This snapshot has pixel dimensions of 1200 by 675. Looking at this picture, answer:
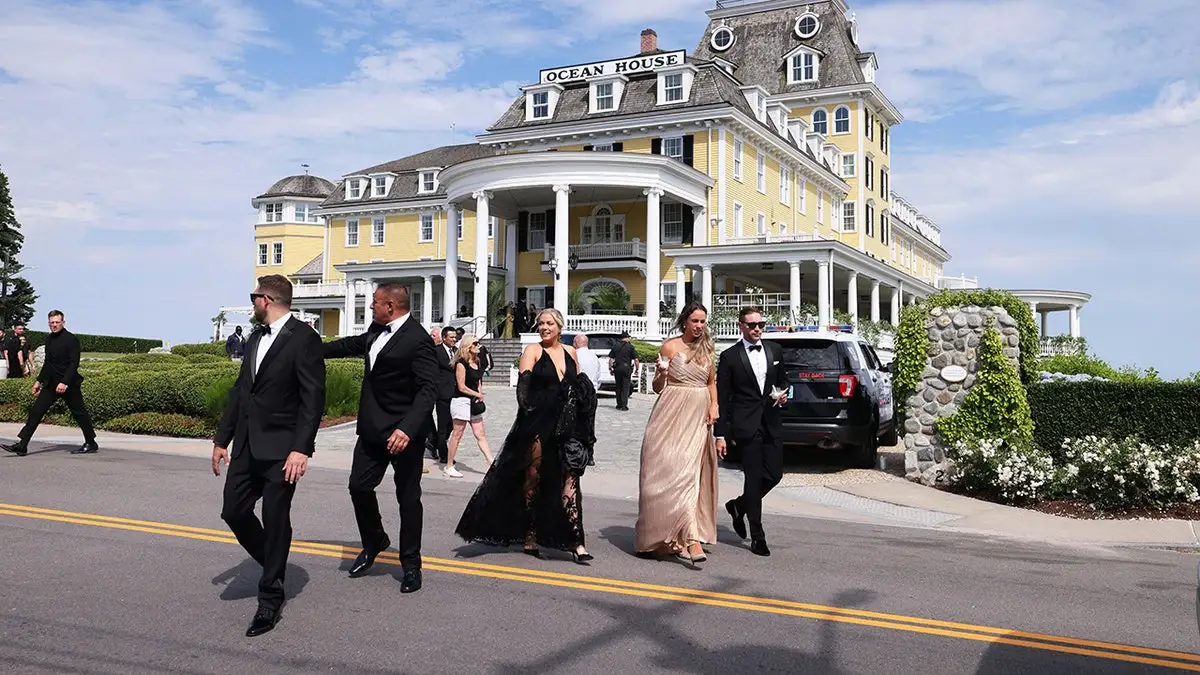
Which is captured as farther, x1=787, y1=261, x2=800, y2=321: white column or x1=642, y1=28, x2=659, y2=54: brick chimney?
x1=642, y1=28, x2=659, y2=54: brick chimney

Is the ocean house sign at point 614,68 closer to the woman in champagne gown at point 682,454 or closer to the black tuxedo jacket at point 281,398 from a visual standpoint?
the woman in champagne gown at point 682,454

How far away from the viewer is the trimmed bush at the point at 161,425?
57.8 ft

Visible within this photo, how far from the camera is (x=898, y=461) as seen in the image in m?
14.9

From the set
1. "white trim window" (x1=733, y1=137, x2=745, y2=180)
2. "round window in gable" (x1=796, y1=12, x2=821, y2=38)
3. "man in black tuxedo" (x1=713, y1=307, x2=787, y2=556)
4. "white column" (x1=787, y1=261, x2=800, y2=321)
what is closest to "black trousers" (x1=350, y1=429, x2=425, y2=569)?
"man in black tuxedo" (x1=713, y1=307, x2=787, y2=556)

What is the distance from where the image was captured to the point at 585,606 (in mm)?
6090

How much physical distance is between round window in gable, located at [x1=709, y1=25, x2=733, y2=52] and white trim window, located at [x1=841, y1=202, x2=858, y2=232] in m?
11.1

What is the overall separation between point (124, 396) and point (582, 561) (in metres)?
14.2

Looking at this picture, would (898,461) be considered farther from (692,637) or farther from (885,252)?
(885,252)

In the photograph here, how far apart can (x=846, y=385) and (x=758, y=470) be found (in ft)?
18.0

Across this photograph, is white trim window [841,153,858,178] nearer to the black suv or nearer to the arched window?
the arched window

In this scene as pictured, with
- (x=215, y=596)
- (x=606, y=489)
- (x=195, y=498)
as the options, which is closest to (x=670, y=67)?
(x=606, y=489)

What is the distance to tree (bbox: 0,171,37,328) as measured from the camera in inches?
2260

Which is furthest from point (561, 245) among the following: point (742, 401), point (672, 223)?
point (742, 401)

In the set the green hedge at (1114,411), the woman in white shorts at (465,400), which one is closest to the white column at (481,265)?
the woman in white shorts at (465,400)
